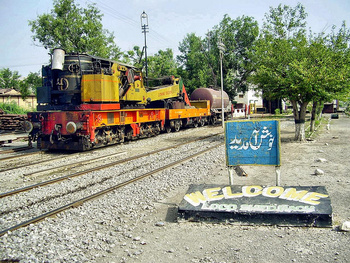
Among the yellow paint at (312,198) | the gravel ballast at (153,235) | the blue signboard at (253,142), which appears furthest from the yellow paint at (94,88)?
the yellow paint at (312,198)

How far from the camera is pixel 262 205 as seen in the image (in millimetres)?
4633

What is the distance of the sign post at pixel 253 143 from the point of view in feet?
18.1

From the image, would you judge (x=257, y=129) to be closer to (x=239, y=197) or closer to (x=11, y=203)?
(x=239, y=197)

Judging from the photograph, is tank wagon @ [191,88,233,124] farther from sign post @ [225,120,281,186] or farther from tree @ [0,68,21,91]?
tree @ [0,68,21,91]

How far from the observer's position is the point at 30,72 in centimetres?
2456

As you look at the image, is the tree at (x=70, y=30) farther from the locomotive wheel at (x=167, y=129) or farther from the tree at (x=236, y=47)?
the tree at (x=236, y=47)

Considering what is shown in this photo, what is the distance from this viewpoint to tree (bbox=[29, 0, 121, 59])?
22761 mm

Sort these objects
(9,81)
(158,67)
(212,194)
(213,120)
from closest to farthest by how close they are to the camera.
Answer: (212,194) < (213,120) < (158,67) < (9,81)

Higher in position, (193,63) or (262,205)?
(193,63)

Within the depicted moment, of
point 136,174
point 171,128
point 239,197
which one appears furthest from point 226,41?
point 239,197

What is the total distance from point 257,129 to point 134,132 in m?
9.38

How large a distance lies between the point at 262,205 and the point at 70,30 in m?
22.5

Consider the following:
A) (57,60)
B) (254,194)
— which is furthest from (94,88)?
(254,194)

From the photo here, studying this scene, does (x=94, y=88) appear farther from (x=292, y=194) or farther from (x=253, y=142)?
(x=292, y=194)
